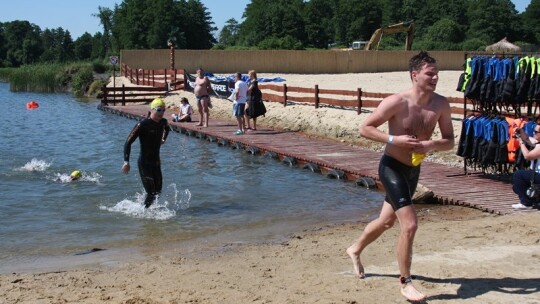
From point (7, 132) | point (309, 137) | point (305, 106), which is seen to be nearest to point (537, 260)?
point (309, 137)

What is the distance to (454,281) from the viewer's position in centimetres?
597

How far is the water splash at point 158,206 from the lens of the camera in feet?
34.1

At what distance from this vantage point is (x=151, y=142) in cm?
998

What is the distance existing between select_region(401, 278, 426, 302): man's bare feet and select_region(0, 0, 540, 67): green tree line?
74079 millimetres

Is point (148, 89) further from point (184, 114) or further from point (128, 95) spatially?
point (184, 114)

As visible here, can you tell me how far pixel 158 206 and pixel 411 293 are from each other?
5.93 meters

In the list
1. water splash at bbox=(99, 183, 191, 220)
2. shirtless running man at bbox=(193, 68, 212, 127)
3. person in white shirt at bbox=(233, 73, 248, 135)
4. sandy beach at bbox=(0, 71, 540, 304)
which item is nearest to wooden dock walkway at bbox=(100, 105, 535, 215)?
person in white shirt at bbox=(233, 73, 248, 135)

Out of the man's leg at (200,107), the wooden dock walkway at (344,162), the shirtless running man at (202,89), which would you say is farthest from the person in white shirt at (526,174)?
the man's leg at (200,107)

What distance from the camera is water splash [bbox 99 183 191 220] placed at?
10398mm

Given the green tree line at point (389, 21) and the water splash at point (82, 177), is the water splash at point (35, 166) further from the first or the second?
the green tree line at point (389, 21)

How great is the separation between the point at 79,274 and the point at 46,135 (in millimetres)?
16729

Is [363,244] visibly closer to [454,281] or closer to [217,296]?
[454,281]

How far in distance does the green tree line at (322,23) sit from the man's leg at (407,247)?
243ft

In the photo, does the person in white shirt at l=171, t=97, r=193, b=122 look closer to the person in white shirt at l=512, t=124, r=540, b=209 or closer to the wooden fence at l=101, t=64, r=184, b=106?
the wooden fence at l=101, t=64, r=184, b=106
